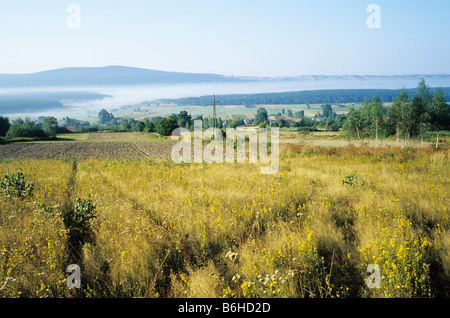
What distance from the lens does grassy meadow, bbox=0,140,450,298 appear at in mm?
3302

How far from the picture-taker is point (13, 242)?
451 centimetres

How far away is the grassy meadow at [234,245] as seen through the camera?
330 cm

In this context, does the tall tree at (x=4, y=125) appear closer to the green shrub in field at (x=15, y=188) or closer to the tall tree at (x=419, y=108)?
the green shrub in field at (x=15, y=188)

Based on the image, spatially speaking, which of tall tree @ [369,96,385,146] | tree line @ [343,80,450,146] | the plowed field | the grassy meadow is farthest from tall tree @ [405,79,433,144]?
the plowed field

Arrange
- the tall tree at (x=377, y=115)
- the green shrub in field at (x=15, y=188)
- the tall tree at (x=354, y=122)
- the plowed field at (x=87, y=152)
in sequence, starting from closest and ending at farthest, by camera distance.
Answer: the green shrub in field at (x=15, y=188)
the plowed field at (x=87, y=152)
the tall tree at (x=377, y=115)
the tall tree at (x=354, y=122)

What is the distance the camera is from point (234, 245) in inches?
173

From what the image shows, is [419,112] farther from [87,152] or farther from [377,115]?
[87,152]

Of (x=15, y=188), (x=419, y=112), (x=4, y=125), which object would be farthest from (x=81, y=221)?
(x=4, y=125)

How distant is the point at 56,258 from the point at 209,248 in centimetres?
248

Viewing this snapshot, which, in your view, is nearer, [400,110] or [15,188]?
[15,188]

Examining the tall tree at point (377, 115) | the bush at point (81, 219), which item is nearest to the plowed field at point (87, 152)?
the bush at point (81, 219)
